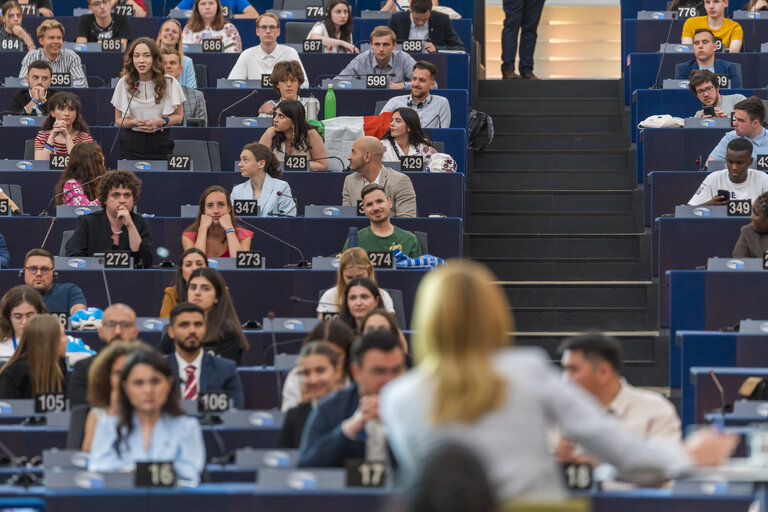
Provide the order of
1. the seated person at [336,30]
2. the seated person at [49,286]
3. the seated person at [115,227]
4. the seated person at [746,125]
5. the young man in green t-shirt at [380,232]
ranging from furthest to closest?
the seated person at [336,30] → the seated person at [746,125] → the seated person at [115,227] → the young man in green t-shirt at [380,232] → the seated person at [49,286]

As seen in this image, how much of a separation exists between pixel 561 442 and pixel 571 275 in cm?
448

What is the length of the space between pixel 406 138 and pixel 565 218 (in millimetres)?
1126

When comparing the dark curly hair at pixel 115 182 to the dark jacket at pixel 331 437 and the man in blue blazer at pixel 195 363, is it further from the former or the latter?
the dark jacket at pixel 331 437

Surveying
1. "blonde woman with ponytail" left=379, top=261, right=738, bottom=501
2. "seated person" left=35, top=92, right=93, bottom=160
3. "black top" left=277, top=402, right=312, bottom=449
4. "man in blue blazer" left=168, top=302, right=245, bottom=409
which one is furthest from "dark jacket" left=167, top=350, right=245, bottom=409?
"seated person" left=35, top=92, right=93, bottom=160

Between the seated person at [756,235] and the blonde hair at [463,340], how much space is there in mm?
4699

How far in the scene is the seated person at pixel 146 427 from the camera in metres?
4.27

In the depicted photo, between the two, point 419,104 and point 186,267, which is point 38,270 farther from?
point 419,104

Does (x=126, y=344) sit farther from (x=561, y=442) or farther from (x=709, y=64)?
(x=709, y=64)

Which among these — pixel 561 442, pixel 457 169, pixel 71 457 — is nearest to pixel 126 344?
pixel 71 457

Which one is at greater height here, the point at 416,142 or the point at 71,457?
the point at 416,142

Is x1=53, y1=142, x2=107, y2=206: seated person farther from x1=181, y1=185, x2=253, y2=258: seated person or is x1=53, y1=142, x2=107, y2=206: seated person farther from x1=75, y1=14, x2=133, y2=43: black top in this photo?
x1=75, y1=14, x2=133, y2=43: black top

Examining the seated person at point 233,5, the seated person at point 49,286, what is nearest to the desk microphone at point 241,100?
the seated person at point 233,5

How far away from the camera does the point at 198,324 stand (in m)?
5.50

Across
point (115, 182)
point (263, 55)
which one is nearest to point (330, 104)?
point (263, 55)
